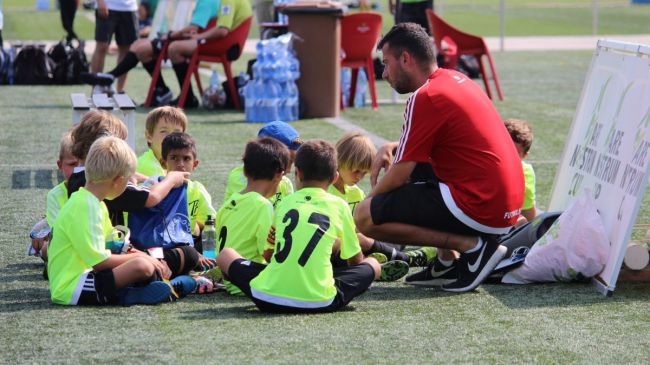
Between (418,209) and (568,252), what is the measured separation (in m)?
0.75

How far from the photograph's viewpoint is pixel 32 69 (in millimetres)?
15578

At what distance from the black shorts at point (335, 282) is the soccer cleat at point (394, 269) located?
500 millimetres

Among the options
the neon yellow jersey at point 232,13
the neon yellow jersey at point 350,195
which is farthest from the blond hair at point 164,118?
the neon yellow jersey at point 232,13

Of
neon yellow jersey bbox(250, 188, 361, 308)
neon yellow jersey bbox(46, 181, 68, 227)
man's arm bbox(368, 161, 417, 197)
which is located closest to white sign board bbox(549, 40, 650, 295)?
man's arm bbox(368, 161, 417, 197)

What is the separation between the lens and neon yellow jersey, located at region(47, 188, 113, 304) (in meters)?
5.11

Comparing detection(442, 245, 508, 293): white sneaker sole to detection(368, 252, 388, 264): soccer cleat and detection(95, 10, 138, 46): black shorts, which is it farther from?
detection(95, 10, 138, 46): black shorts

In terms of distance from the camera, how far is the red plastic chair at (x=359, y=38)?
508 inches

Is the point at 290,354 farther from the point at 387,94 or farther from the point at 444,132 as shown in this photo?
the point at 387,94

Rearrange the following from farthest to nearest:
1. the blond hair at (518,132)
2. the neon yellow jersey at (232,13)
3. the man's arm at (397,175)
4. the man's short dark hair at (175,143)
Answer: the neon yellow jersey at (232,13) < the blond hair at (518,132) < the man's short dark hair at (175,143) < the man's arm at (397,175)

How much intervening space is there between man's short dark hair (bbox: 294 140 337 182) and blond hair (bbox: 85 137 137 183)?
76 centimetres

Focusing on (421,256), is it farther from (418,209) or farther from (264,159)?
(264,159)

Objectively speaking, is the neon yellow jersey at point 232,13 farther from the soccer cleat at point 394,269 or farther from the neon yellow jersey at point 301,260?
the neon yellow jersey at point 301,260

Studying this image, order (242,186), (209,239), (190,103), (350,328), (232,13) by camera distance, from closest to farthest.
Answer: (350,328) → (242,186) → (209,239) → (232,13) → (190,103)

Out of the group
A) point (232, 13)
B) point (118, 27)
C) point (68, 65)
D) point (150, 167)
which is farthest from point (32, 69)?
point (150, 167)
